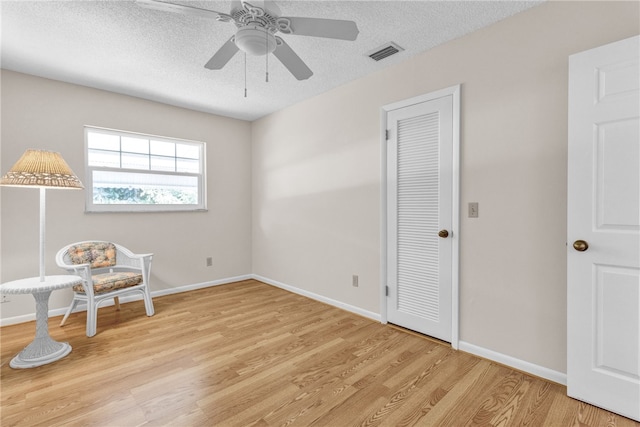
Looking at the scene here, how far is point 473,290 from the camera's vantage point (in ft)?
7.71

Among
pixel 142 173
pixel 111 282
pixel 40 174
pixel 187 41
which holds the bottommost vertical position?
pixel 111 282

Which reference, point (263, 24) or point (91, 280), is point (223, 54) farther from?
point (91, 280)

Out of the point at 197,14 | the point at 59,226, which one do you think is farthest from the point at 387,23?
the point at 59,226

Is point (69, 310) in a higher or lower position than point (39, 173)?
lower

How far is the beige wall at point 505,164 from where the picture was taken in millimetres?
1941

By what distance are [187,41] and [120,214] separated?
2290mm

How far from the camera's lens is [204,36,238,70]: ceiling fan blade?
186cm

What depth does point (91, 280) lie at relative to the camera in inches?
108

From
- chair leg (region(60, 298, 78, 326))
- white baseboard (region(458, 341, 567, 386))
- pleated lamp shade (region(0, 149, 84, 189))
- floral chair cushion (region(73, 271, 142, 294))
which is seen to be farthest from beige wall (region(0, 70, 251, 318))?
white baseboard (region(458, 341, 567, 386))

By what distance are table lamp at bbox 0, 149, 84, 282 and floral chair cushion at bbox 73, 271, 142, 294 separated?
1.59ft

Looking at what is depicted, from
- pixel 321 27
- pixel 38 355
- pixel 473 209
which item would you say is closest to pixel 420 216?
pixel 473 209

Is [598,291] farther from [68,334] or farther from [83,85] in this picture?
[83,85]

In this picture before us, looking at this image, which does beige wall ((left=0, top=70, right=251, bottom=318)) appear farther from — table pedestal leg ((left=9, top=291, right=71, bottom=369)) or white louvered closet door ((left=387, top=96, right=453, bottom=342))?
white louvered closet door ((left=387, top=96, right=453, bottom=342))

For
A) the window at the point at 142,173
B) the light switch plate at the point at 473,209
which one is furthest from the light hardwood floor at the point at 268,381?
the window at the point at 142,173
